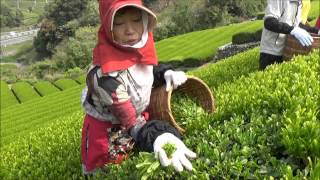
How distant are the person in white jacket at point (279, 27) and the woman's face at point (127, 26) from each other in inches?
88.8

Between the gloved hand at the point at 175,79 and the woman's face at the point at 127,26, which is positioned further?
the gloved hand at the point at 175,79

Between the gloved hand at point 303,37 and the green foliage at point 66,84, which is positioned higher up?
the gloved hand at point 303,37

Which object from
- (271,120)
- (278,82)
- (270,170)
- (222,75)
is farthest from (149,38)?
(222,75)

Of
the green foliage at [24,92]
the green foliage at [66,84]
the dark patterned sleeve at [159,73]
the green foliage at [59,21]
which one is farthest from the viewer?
the green foliage at [59,21]

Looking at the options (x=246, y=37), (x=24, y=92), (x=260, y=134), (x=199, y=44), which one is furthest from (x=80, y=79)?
(x=260, y=134)

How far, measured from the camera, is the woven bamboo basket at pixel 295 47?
541cm

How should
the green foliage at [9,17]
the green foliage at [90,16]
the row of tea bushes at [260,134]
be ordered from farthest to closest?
the green foliage at [9,17], the green foliage at [90,16], the row of tea bushes at [260,134]

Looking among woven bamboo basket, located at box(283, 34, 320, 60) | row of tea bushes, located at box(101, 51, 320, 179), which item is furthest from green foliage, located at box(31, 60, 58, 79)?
row of tea bushes, located at box(101, 51, 320, 179)

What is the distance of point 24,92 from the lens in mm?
44969

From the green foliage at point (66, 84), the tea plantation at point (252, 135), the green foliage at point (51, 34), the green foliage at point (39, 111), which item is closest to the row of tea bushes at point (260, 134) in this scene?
the tea plantation at point (252, 135)

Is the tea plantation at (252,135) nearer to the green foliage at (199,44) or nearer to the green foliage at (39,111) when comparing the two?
the green foliage at (39,111)

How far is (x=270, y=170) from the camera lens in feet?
8.21

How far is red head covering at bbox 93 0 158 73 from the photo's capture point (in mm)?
3518

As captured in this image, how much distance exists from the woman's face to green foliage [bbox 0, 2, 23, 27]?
14556cm
